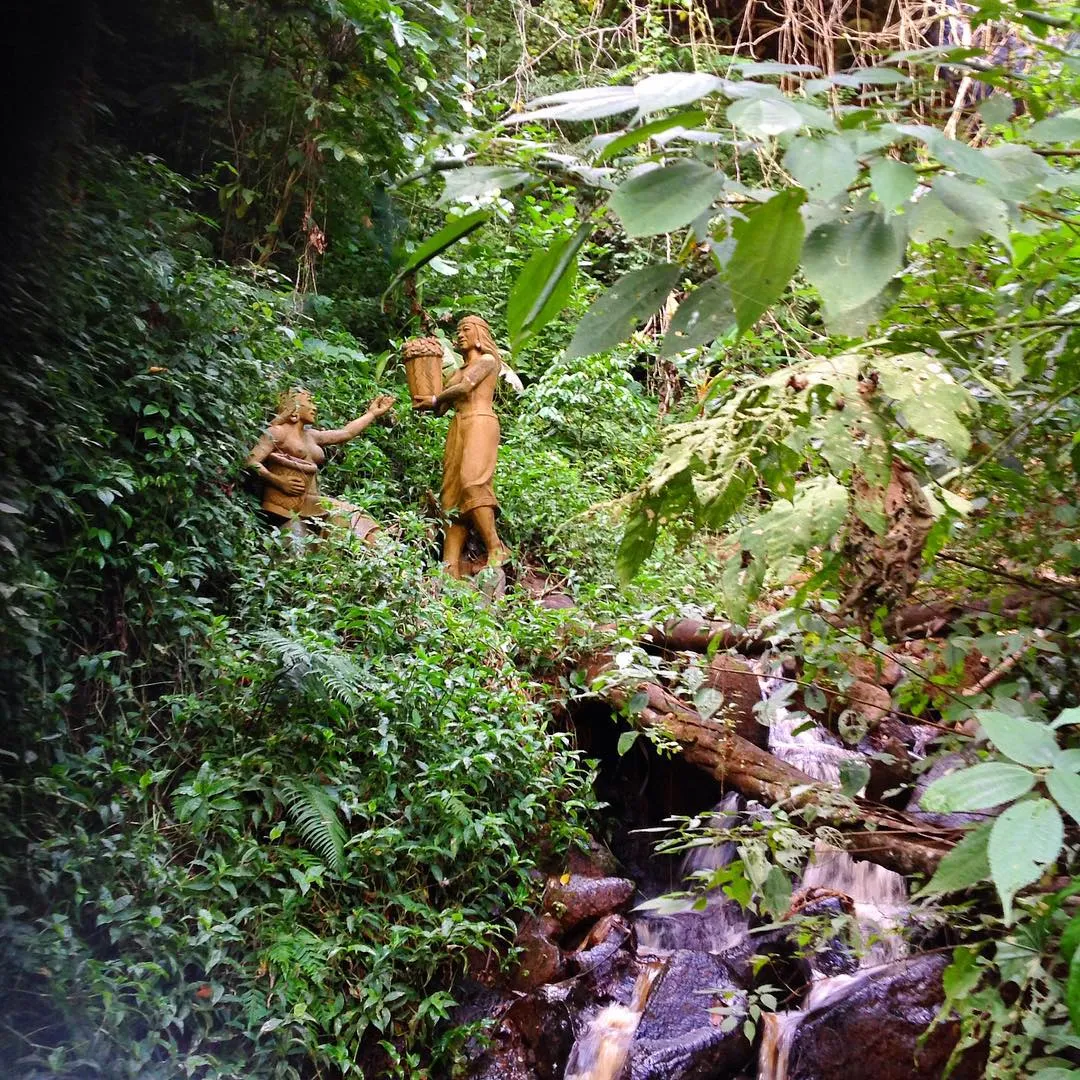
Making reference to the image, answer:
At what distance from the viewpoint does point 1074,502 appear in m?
1.90

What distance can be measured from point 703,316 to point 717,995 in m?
3.96

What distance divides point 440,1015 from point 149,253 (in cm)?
412

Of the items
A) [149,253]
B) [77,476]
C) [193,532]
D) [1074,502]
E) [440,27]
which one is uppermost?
[440,27]

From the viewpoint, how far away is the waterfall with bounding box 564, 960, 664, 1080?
12.9 feet

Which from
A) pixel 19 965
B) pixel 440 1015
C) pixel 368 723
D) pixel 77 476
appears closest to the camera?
pixel 19 965

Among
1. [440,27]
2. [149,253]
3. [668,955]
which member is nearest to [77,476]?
[149,253]

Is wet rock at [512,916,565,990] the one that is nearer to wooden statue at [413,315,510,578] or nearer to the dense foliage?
the dense foliage

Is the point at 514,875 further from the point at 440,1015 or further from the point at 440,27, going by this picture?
the point at 440,27

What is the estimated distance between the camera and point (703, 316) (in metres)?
0.90

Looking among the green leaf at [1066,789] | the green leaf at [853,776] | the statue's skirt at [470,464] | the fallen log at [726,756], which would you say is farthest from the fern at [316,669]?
the green leaf at [1066,789]

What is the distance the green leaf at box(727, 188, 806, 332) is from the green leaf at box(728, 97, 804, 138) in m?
0.05

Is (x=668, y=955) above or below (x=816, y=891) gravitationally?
below

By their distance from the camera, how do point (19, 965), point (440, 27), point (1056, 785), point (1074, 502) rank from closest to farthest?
point (1056, 785) < point (1074, 502) < point (19, 965) < point (440, 27)

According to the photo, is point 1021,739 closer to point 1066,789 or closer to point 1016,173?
point 1066,789
